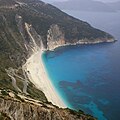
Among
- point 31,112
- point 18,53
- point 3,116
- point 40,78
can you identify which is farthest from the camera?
point 18,53

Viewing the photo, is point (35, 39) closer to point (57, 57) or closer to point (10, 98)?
point (57, 57)

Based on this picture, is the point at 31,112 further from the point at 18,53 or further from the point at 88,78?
the point at 18,53

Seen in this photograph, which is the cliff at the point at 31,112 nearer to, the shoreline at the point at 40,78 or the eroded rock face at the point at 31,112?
the eroded rock face at the point at 31,112

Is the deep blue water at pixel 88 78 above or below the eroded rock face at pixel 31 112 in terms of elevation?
above

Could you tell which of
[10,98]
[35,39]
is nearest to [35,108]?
[10,98]

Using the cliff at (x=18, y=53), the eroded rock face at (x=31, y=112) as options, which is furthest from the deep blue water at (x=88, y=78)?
the eroded rock face at (x=31, y=112)

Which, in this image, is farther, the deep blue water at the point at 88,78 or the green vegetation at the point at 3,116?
the deep blue water at the point at 88,78

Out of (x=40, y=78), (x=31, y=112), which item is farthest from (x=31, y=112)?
(x=40, y=78)
